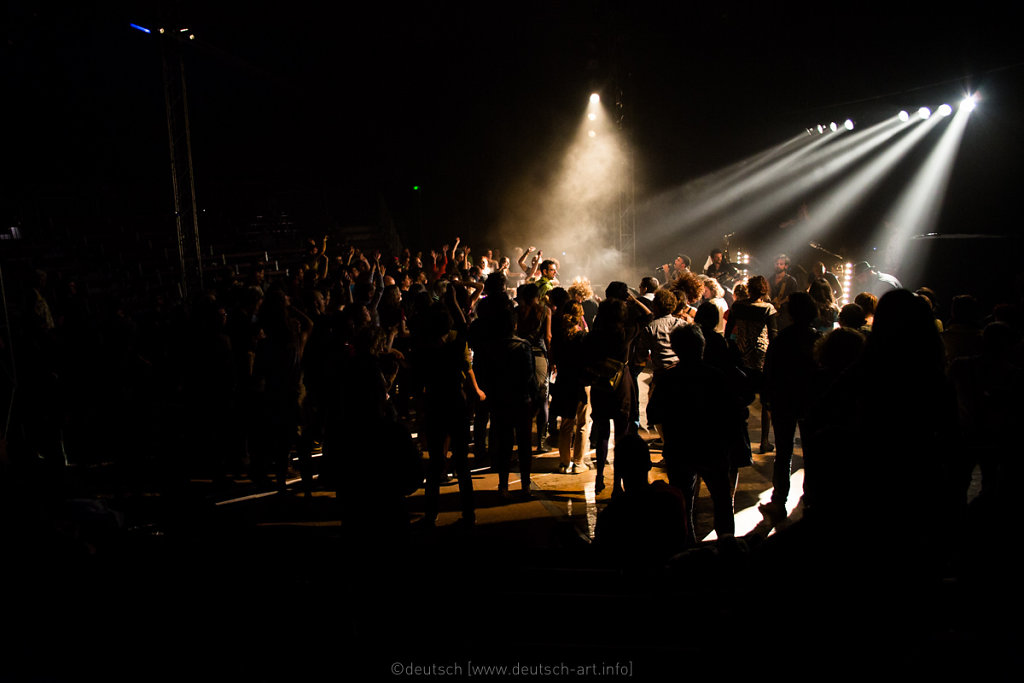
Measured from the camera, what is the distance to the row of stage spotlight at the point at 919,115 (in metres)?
12.5

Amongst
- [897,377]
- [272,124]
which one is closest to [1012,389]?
[897,377]

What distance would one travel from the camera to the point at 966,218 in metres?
13.5

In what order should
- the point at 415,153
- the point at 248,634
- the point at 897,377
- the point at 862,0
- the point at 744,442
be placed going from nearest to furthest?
the point at 248,634 → the point at 897,377 → the point at 744,442 → the point at 862,0 → the point at 415,153

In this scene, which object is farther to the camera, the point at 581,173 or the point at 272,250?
the point at 581,173

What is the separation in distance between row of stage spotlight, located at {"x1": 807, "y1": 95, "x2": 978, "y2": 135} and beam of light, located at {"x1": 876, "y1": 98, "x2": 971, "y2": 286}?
0.69ft

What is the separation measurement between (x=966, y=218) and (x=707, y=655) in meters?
14.8

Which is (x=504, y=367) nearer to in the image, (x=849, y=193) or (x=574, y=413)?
(x=574, y=413)

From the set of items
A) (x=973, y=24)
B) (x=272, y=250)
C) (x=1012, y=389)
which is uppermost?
(x=973, y=24)

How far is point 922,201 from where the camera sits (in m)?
15.0

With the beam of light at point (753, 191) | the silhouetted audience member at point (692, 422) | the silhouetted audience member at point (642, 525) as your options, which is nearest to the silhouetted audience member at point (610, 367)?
the silhouetted audience member at point (692, 422)

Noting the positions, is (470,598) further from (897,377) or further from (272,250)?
(272,250)

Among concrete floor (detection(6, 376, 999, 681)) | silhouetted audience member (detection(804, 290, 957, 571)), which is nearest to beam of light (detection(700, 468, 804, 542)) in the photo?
silhouetted audience member (detection(804, 290, 957, 571))

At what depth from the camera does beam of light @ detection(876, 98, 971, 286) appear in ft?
44.5

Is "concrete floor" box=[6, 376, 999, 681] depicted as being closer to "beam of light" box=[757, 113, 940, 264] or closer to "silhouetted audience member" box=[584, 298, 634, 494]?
"silhouetted audience member" box=[584, 298, 634, 494]
